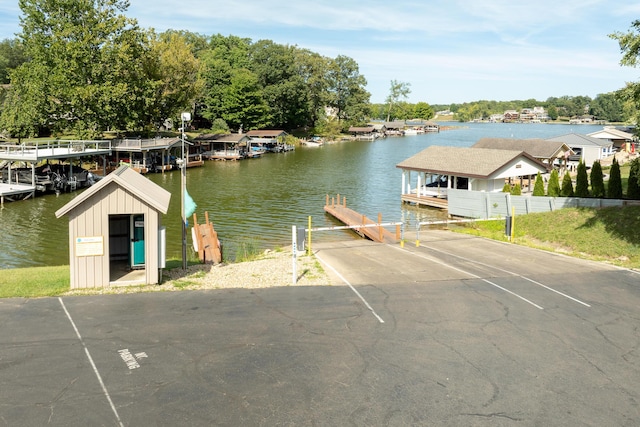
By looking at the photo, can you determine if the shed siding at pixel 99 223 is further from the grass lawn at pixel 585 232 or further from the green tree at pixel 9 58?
the green tree at pixel 9 58

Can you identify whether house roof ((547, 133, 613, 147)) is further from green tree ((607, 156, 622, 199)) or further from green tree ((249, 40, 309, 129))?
green tree ((249, 40, 309, 129))

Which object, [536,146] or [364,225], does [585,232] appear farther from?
[536,146]

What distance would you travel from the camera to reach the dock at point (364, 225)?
28.2 meters

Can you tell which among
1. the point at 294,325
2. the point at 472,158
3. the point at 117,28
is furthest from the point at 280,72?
the point at 294,325

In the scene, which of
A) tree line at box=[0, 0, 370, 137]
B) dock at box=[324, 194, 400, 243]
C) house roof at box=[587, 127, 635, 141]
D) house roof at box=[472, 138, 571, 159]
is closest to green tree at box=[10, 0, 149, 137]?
tree line at box=[0, 0, 370, 137]

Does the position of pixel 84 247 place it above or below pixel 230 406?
above

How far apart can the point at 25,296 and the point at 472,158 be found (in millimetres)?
32204

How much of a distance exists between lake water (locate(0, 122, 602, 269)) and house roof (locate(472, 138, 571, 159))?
33.9 feet

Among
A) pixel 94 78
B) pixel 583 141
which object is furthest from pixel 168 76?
pixel 583 141

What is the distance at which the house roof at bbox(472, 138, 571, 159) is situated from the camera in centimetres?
5128

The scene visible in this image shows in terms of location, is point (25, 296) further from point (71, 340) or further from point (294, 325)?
point (294, 325)

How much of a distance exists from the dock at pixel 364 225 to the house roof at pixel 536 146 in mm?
22899

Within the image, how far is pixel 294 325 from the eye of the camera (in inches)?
558

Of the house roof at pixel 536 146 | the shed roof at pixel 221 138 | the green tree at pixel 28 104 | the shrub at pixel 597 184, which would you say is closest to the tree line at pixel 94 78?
the green tree at pixel 28 104
